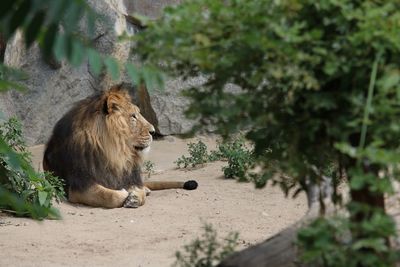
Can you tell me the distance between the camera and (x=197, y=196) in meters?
9.50

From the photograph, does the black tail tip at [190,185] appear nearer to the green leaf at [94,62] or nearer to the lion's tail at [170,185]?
the lion's tail at [170,185]

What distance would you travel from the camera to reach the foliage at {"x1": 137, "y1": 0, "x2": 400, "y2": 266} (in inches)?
112

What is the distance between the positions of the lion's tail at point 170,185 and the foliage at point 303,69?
6564mm

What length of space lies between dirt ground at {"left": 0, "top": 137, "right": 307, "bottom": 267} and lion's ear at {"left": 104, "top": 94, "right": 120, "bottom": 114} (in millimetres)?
1063

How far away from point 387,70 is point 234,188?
6.92 m

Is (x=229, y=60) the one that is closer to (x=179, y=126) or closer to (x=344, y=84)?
(x=344, y=84)

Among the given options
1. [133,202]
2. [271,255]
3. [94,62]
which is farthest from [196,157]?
[94,62]

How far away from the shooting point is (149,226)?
8070mm

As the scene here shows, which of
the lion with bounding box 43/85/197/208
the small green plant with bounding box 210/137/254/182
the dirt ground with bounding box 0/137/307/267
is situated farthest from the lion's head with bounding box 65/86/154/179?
the small green plant with bounding box 210/137/254/182

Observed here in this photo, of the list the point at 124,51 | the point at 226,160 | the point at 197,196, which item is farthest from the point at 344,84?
the point at 124,51

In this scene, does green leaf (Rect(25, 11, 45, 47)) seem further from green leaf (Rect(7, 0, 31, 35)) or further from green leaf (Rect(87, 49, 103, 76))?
green leaf (Rect(87, 49, 103, 76))

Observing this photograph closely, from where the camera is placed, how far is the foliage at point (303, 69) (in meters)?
2.85

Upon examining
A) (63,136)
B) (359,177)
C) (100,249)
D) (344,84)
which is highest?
(344,84)

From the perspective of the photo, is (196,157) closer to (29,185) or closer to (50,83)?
(50,83)
